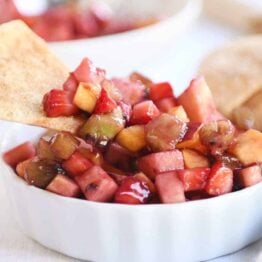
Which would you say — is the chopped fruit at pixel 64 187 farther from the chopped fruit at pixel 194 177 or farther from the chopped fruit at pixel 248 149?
the chopped fruit at pixel 248 149

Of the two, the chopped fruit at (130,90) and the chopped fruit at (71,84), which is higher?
the chopped fruit at (71,84)

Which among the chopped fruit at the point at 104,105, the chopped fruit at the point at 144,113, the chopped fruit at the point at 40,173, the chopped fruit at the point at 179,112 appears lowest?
the chopped fruit at the point at 40,173

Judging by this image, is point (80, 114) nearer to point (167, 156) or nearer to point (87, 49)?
point (167, 156)

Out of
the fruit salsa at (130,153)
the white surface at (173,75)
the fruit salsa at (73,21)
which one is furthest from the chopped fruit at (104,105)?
the fruit salsa at (73,21)

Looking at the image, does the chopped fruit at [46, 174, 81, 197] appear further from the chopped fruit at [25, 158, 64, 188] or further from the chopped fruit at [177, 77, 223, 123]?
the chopped fruit at [177, 77, 223, 123]

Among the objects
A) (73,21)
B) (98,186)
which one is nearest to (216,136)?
(98,186)

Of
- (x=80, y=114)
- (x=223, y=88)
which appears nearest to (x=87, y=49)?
(x=223, y=88)

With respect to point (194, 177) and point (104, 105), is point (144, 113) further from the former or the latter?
point (194, 177)

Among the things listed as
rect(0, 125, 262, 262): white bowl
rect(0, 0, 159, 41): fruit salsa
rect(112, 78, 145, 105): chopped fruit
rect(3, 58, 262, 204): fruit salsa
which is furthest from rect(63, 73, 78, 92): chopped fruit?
rect(0, 0, 159, 41): fruit salsa
